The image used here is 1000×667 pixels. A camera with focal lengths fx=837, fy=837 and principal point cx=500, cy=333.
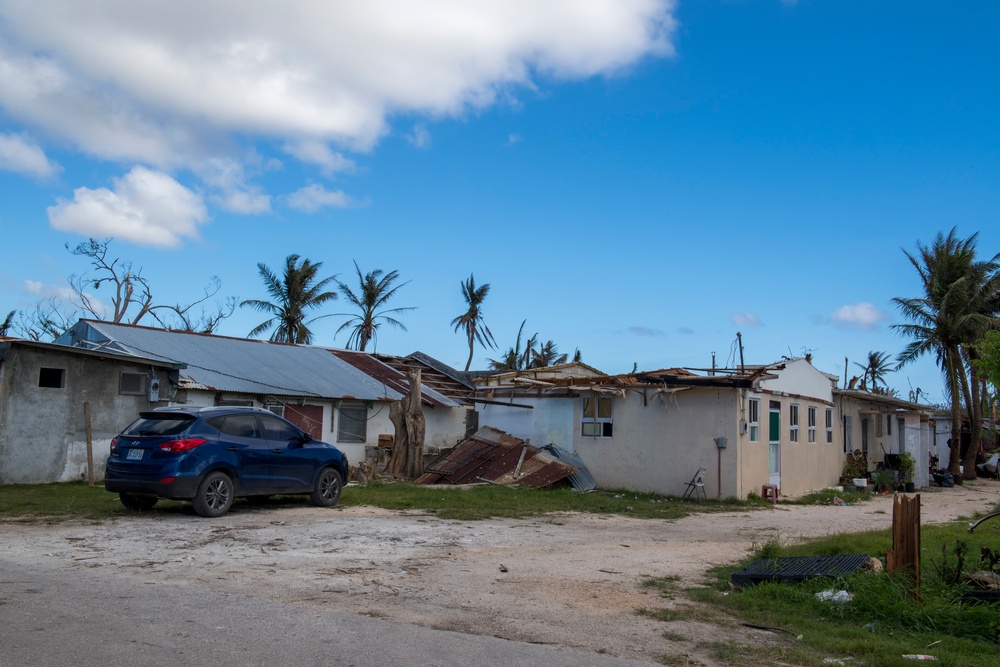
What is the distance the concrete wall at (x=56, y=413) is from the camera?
674 inches

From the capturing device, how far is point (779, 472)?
70.4ft

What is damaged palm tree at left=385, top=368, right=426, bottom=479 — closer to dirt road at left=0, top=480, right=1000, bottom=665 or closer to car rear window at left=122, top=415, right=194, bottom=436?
dirt road at left=0, top=480, right=1000, bottom=665

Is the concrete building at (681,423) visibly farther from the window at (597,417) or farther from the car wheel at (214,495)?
the car wheel at (214,495)

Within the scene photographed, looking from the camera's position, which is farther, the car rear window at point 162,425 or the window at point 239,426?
the window at point 239,426

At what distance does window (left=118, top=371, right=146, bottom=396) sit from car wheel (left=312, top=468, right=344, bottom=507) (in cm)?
740

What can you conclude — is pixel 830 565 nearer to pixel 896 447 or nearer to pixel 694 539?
pixel 694 539

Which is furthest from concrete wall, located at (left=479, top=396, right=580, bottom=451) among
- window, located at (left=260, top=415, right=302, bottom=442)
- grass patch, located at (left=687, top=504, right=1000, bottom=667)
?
grass patch, located at (left=687, top=504, right=1000, bottom=667)

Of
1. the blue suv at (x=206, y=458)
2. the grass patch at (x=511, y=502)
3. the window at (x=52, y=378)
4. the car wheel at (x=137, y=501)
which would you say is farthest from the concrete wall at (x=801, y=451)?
the window at (x=52, y=378)

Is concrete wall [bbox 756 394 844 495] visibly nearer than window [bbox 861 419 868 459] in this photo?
Yes

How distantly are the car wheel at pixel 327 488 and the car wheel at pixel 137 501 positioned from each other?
8.49 feet

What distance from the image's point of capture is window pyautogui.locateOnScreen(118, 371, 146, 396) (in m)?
19.1

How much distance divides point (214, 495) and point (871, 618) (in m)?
9.00

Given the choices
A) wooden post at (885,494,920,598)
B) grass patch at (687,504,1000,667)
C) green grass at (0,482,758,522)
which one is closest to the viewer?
grass patch at (687,504,1000,667)

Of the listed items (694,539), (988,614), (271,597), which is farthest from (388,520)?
(988,614)
